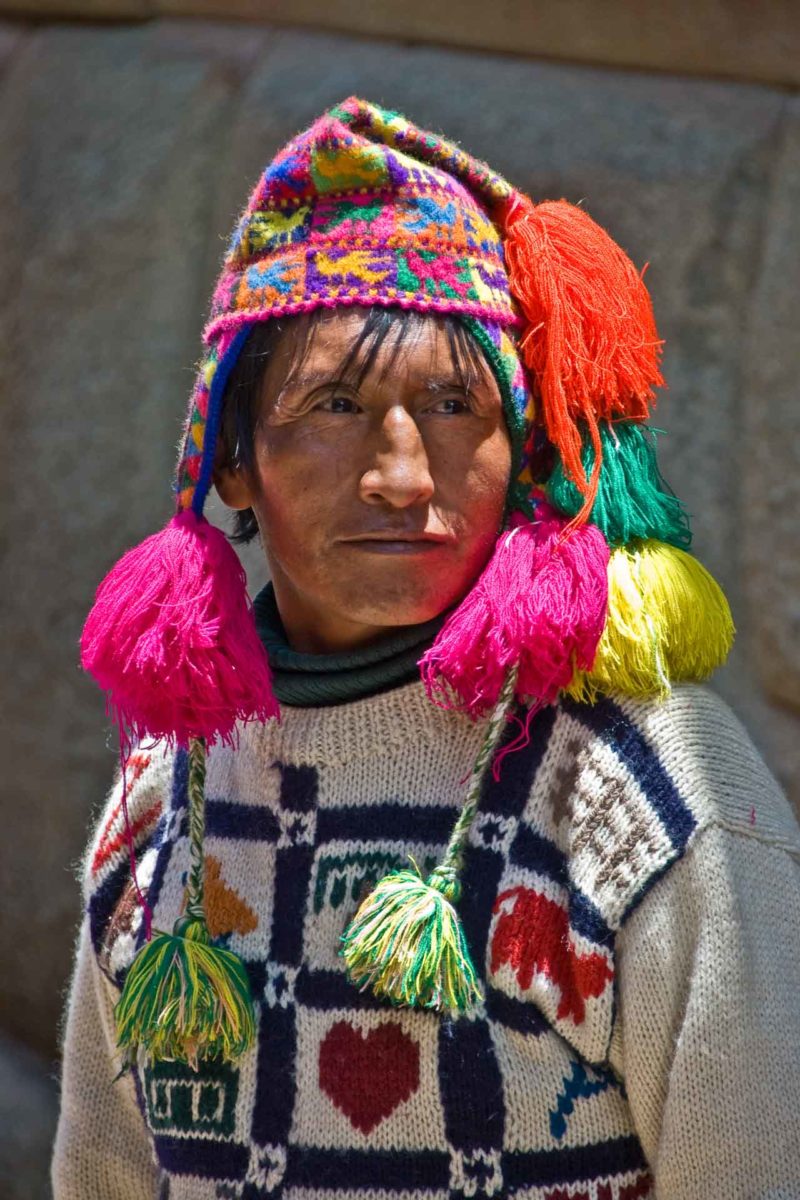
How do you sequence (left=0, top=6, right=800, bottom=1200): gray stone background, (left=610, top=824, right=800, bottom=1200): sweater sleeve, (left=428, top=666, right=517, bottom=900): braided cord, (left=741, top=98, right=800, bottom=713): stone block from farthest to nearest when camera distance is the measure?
(left=0, top=6, right=800, bottom=1200): gray stone background < (left=741, top=98, right=800, bottom=713): stone block < (left=428, top=666, right=517, bottom=900): braided cord < (left=610, top=824, right=800, bottom=1200): sweater sleeve

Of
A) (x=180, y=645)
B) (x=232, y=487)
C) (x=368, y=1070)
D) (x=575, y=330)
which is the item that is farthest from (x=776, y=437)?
(x=368, y=1070)

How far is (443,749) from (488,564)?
0.65 feet

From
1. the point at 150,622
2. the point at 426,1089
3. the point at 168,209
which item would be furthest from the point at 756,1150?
the point at 168,209

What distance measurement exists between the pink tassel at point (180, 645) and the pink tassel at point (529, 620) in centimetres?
21

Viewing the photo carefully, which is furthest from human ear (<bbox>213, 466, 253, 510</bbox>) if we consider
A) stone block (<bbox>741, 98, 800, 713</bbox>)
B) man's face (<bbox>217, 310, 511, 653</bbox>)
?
stone block (<bbox>741, 98, 800, 713</bbox>)

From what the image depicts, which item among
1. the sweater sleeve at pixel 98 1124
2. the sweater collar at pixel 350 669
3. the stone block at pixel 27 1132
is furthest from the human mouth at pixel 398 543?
the stone block at pixel 27 1132

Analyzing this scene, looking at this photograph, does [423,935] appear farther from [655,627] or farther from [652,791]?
[655,627]

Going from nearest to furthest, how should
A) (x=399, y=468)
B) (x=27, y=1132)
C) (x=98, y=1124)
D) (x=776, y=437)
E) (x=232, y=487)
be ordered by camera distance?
(x=399, y=468), (x=232, y=487), (x=98, y=1124), (x=776, y=437), (x=27, y=1132)

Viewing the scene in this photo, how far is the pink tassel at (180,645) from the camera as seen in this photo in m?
1.54

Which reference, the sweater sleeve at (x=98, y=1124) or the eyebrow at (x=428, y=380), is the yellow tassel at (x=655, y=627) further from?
the sweater sleeve at (x=98, y=1124)

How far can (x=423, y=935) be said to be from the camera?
139 cm

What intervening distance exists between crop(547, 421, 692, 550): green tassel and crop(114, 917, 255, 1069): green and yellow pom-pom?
58 cm

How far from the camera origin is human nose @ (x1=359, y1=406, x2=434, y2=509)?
1.43 meters

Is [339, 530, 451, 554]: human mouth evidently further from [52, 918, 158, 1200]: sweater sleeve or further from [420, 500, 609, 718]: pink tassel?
[52, 918, 158, 1200]: sweater sleeve
